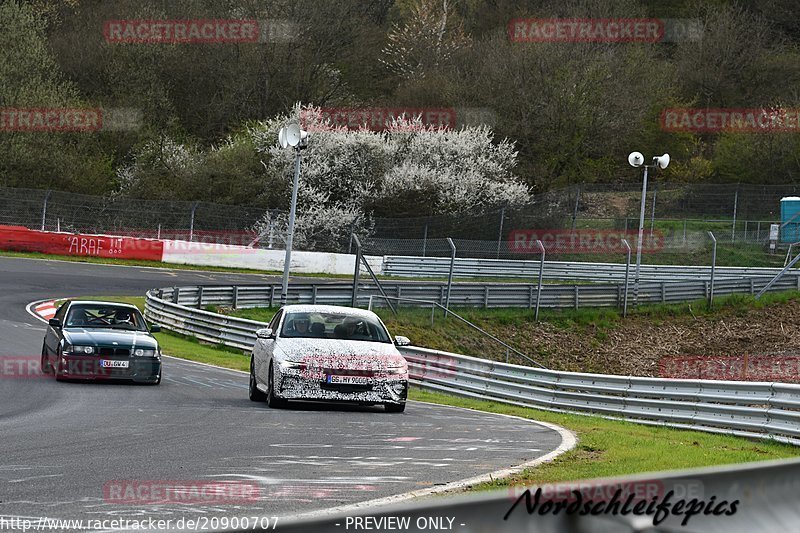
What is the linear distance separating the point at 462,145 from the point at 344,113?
7340mm

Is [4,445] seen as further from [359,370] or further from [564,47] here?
[564,47]

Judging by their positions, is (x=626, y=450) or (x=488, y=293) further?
(x=488, y=293)

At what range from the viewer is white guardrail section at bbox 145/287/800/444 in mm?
14164

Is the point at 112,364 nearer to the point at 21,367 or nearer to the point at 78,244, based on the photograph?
the point at 21,367

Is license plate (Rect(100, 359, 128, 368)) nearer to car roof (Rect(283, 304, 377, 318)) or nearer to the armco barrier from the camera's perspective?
car roof (Rect(283, 304, 377, 318))

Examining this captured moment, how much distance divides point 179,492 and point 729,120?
194 ft

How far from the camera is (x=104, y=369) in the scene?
18.1 metres

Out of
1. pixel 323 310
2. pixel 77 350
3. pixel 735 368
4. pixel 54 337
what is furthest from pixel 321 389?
pixel 735 368

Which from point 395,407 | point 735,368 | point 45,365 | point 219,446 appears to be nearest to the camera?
point 219,446

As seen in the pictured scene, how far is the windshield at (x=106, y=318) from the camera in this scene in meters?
19.0

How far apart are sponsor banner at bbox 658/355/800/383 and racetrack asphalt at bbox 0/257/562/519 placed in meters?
13.8

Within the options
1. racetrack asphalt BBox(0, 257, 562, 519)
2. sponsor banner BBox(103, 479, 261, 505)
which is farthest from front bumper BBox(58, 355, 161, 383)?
sponsor banner BBox(103, 479, 261, 505)

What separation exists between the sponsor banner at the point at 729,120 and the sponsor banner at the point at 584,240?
14.6 meters

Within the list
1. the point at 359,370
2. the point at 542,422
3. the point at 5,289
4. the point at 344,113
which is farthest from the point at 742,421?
the point at 344,113
